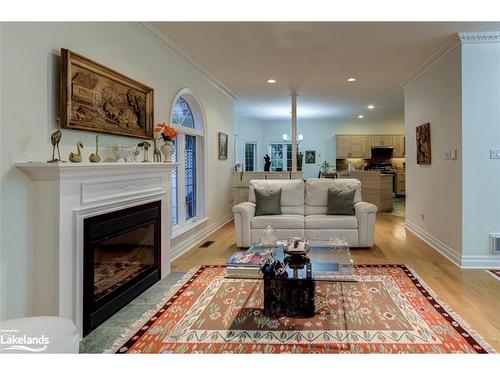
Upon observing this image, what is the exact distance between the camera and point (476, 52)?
3.87 m

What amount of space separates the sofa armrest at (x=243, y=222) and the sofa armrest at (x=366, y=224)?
152 centimetres

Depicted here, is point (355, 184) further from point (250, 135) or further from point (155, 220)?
point (250, 135)

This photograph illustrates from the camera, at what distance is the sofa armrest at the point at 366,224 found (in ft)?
15.5

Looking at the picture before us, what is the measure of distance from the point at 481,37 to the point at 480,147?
1212mm

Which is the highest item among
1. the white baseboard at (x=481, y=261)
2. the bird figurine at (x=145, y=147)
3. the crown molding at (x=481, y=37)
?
the crown molding at (x=481, y=37)

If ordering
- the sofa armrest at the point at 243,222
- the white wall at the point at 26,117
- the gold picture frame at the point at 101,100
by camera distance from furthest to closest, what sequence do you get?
the sofa armrest at the point at 243,222 → the gold picture frame at the point at 101,100 → the white wall at the point at 26,117

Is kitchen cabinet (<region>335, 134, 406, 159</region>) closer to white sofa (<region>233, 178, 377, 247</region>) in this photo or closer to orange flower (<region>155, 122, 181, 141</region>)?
white sofa (<region>233, 178, 377, 247</region>)

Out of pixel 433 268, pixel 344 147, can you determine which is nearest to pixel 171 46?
pixel 433 268

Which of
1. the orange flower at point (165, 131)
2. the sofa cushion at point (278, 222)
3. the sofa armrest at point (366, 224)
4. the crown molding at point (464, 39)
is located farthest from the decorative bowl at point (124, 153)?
the crown molding at point (464, 39)

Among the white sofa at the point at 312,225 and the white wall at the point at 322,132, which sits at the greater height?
the white wall at the point at 322,132

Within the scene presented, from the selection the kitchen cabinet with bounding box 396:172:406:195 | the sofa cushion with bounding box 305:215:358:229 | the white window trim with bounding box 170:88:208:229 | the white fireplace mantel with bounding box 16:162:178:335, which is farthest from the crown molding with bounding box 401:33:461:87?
the kitchen cabinet with bounding box 396:172:406:195

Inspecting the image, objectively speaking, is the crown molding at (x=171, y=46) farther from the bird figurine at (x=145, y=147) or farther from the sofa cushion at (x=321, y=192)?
the sofa cushion at (x=321, y=192)

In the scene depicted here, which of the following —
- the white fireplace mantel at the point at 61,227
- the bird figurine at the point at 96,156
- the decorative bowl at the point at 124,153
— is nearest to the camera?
the white fireplace mantel at the point at 61,227

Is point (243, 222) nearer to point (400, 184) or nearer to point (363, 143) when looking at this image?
point (363, 143)
